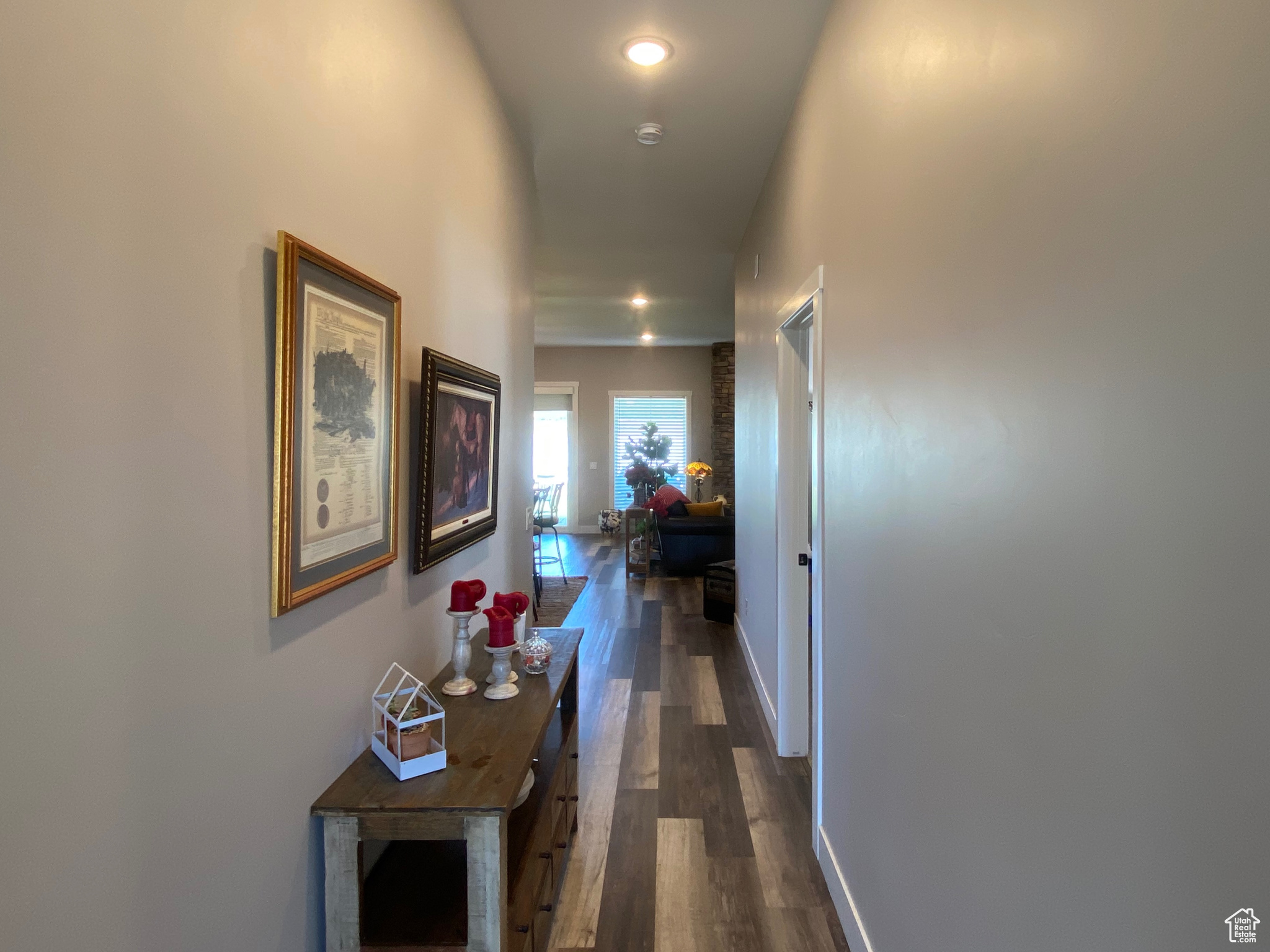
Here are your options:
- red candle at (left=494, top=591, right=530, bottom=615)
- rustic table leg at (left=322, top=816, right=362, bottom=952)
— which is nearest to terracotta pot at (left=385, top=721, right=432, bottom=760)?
rustic table leg at (left=322, top=816, right=362, bottom=952)

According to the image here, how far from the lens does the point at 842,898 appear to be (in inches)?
80.7

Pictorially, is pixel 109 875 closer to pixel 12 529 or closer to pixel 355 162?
pixel 12 529

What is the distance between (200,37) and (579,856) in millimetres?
2423

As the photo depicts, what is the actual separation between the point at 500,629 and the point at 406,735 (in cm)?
51

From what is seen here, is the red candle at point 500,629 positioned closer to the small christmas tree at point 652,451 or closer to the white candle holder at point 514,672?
the white candle holder at point 514,672

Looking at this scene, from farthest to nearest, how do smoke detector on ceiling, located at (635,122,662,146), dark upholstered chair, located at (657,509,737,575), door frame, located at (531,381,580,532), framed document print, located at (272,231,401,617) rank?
1. door frame, located at (531,381,580,532)
2. dark upholstered chair, located at (657,509,737,575)
3. smoke detector on ceiling, located at (635,122,662,146)
4. framed document print, located at (272,231,401,617)

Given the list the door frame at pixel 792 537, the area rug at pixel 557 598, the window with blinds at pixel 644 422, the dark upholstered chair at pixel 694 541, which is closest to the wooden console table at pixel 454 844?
the door frame at pixel 792 537

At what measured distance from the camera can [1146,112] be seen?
0.75 metres

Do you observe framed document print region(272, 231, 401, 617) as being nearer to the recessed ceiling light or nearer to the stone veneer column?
the recessed ceiling light

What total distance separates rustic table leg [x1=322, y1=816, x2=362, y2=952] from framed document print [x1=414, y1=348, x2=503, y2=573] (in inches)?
25.6

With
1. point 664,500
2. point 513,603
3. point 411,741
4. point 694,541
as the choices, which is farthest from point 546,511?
point 411,741

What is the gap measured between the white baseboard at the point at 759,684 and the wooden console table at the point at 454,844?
1.80m

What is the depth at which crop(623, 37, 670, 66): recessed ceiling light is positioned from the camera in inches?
93.4

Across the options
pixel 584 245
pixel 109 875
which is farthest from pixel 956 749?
pixel 584 245
